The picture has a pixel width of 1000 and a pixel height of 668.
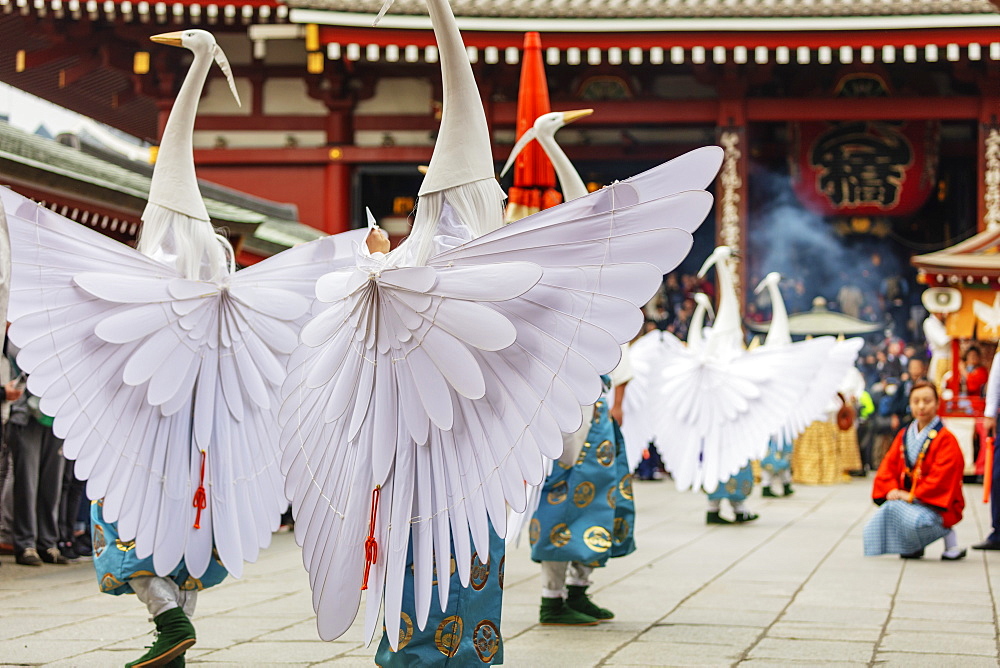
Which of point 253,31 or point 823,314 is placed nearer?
point 253,31

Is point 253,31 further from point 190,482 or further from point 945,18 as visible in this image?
point 190,482

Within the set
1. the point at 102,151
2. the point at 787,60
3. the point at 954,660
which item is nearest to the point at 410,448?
the point at 954,660

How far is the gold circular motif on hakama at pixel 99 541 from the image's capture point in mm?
4305

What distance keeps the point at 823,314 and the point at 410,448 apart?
16.7 m

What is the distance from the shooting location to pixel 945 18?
14.0 metres

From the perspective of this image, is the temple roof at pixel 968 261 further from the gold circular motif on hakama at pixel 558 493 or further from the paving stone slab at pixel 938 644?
the gold circular motif on hakama at pixel 558 493

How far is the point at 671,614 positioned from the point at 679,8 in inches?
396

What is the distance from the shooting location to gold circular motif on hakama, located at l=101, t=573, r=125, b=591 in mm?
4231

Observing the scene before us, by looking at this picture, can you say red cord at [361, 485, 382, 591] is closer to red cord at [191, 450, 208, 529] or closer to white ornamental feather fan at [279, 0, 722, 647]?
white ornamental feather fan at [279, 0, 722, 647]

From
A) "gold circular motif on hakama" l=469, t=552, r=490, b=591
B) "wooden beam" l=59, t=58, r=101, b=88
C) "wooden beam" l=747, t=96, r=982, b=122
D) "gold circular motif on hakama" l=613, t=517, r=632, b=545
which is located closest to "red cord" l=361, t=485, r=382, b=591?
"gold circular motif on hakama" l=469, t=552, r=490, b=591

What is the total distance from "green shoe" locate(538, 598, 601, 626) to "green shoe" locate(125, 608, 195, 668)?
74.6 inches

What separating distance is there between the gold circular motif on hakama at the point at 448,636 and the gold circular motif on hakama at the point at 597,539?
2058 mm

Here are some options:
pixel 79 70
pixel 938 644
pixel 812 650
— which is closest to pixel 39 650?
pixel 812 650

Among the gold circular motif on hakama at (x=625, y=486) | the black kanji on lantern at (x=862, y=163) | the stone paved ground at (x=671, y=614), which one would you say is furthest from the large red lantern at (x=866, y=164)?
the gold circular motif on hakama at (x=625, y=486)
